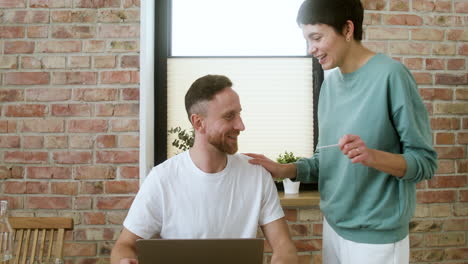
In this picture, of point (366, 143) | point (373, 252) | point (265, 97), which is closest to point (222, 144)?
point (366, 143)

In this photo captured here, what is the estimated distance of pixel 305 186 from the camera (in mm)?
2258

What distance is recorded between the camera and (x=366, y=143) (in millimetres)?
1249

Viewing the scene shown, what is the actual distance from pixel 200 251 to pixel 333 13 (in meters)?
0.84

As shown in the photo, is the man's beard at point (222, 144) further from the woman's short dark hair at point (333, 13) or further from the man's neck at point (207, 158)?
the woman's short dark hair at point (333, 13)

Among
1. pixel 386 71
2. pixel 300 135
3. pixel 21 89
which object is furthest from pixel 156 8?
pixel 386 71

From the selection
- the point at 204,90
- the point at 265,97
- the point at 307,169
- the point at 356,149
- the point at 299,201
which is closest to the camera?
the point at 356,149

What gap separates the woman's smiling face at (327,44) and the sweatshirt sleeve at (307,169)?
401mm

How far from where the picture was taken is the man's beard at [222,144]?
142 centimetres

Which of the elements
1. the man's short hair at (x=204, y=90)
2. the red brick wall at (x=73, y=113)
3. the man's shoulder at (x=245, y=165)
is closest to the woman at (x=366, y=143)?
the man's shoulder at (x=245, y=165)

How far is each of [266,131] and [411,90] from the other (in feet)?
3.68

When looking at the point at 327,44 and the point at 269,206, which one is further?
the point at 269,206

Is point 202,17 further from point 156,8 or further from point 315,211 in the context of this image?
point 315,211

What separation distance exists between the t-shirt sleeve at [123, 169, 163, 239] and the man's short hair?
284 millimetres

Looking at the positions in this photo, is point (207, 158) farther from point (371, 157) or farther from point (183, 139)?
point (183, 139)
